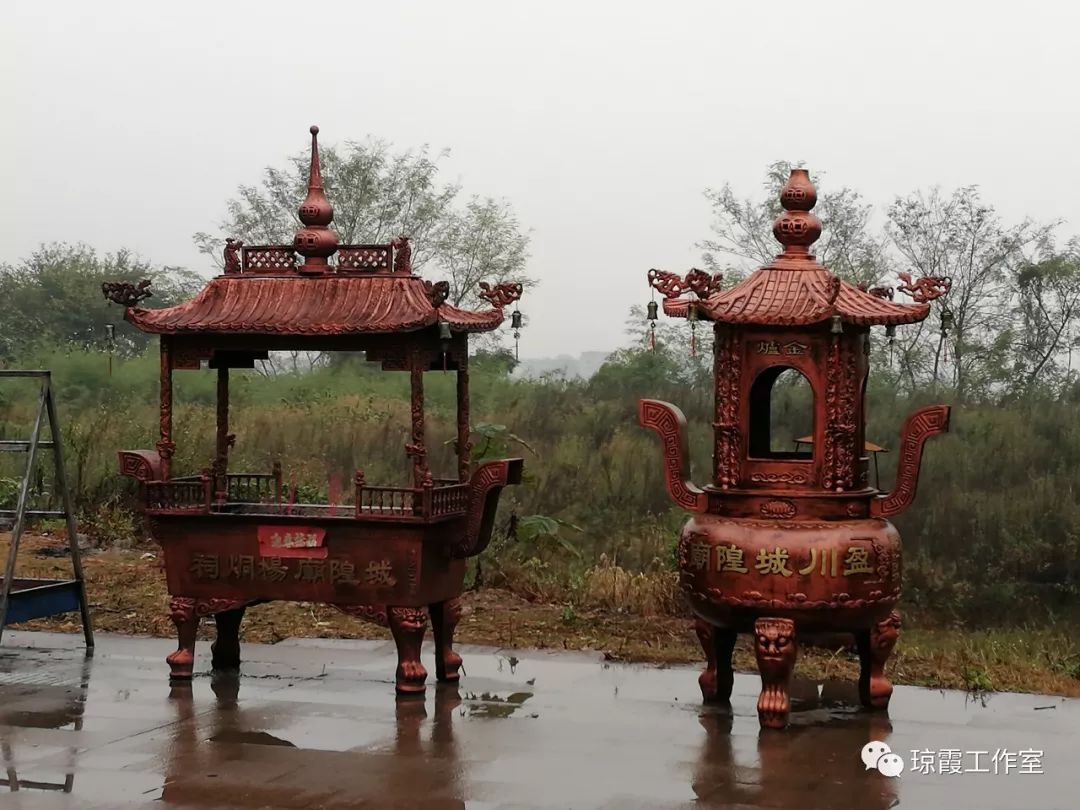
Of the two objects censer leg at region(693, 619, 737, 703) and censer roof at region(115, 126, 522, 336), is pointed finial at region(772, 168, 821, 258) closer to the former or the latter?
censer roof at region(115, 126, 522, 336)

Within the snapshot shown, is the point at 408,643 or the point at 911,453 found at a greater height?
the point at 911,453

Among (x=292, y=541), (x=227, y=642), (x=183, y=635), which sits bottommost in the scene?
(x=227, y=642)

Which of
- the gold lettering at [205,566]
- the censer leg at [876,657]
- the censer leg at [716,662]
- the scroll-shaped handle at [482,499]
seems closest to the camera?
the censer leg at [876,657]

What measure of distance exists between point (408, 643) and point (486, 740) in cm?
122

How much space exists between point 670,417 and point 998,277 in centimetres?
1367

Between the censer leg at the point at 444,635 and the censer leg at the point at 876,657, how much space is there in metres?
2.47

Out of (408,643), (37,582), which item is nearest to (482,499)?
(408,643)

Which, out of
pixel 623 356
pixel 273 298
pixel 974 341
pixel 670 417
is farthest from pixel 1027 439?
pixel 273 298

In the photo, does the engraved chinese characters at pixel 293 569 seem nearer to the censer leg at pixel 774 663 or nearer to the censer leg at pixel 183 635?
the censer leg at pixel 183 635

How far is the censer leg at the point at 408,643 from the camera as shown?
8812 mm

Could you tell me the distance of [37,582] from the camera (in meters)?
10.4

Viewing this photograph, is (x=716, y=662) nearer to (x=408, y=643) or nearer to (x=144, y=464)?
(x=408, y=643)

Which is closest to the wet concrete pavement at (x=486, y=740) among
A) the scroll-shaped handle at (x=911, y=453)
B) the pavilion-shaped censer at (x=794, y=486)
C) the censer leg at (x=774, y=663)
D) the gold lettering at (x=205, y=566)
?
the censer leg at (x=774, y=663)

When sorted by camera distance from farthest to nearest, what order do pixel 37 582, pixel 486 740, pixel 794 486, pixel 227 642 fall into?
pixel 37 582
pixel 227 642
pixel 794 486
pixel 486 740
